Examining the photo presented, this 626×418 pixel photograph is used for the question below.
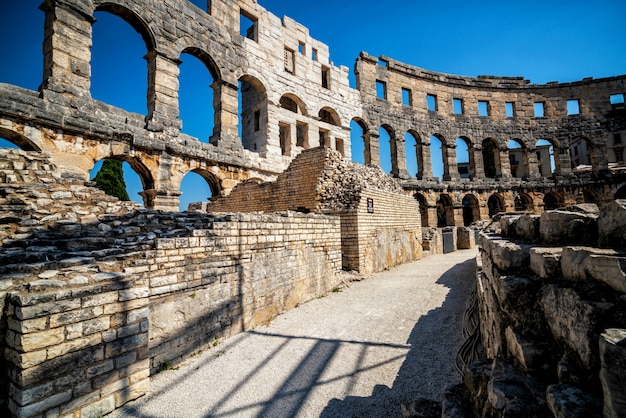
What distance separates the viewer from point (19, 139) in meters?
8.02

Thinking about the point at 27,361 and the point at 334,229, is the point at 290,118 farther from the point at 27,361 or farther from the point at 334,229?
the point at 27,361

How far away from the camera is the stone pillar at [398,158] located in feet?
74.6

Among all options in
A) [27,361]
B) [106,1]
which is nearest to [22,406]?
[27,361]

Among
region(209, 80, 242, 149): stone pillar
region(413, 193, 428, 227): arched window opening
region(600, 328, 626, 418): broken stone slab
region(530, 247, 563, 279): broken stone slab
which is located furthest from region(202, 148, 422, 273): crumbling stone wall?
region(413, 193, 428, 227): arched window opening

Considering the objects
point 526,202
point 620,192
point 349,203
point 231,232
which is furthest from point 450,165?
point 231,232

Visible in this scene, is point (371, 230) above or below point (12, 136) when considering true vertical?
below

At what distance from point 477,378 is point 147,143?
11.7 metres

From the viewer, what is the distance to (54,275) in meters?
2.83

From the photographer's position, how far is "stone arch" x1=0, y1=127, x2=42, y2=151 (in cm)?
776

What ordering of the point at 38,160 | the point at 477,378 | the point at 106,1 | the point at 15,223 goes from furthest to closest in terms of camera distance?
the point at 106,1 → the point at 38,160 → the point at 15,223 → the point at 477,378

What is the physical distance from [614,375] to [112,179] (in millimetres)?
25107

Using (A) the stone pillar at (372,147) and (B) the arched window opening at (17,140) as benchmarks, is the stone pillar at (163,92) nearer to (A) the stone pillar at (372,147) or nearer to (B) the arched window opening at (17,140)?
(B) the arched window opening at (17,140)

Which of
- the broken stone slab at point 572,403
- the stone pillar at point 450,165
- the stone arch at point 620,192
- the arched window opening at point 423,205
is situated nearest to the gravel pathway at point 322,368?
the broken stone slab at point 572,403

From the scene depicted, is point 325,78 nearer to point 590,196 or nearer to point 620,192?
point 590,196
